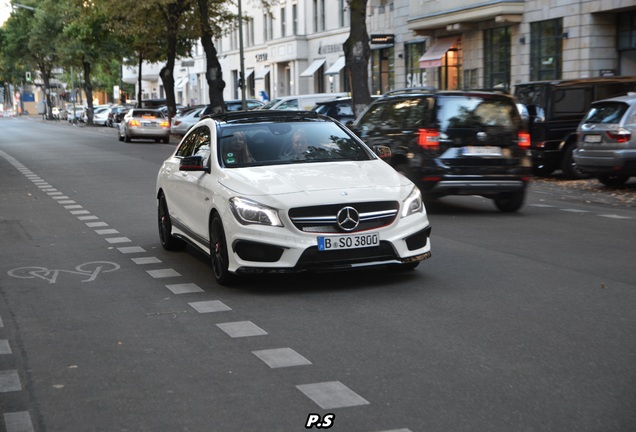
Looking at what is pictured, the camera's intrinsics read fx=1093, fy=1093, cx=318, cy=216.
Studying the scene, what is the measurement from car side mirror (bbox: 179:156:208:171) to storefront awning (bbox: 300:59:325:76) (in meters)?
52.6

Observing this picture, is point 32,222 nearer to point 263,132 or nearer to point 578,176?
point 263,132

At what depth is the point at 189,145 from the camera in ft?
37.4

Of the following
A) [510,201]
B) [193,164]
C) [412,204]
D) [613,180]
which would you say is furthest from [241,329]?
[613,180]

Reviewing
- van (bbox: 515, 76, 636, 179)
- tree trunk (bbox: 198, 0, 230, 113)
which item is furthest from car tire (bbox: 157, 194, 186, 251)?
tree trunk (bbox: 198, 0, 230, 113)

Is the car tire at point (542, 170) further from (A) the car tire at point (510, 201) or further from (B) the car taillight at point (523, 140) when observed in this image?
(B) the car taillight at point (523, 140)

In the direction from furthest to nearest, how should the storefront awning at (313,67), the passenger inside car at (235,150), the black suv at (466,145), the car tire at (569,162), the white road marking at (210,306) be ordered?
the storefront awning at (313,67) → the car tire at (569,162) → the black suv at (466,145) → the passenger inside car at (235,150) → the white road marking at (210,306)

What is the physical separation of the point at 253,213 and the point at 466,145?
6.61 metres

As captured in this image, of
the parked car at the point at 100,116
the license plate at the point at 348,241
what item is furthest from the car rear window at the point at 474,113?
the parked car at the point at 100,116

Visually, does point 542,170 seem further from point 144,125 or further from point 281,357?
point 144,125

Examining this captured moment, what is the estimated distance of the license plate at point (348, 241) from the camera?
8.75m

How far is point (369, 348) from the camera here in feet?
22.3

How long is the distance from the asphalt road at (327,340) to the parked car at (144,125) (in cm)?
3223

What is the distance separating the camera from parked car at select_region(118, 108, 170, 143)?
146 feet

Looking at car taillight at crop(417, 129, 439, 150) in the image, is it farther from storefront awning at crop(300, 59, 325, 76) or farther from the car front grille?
storefront awning at crop(300, 59, 325, 76)
